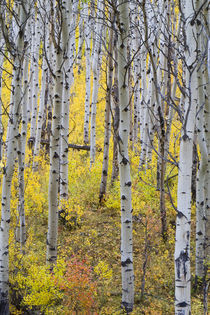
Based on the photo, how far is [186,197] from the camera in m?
3.37

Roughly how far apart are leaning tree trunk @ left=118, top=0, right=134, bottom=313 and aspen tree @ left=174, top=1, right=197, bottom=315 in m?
1.18

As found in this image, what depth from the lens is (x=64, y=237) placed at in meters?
7.66

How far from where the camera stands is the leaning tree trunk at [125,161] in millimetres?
4488

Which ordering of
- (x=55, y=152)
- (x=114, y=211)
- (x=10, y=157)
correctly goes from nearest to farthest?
(x=10, y=157), (x=55, y=152), (x=114, y=211)

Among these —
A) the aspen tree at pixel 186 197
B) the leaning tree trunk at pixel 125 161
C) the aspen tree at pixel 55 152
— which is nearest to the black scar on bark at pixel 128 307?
the leaning tree trunk at pixel 125 161

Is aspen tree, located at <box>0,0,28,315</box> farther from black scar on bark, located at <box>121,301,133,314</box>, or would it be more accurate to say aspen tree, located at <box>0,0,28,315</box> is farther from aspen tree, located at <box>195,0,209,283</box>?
aspen tree, located at <box>195,0,209,283</box>

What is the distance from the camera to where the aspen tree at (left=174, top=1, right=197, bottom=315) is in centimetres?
329

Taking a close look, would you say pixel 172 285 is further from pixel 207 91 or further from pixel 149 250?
pixel 207 91

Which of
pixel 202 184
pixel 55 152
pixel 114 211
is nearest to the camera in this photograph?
pixel 55 152

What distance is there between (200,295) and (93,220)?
3.47 meters

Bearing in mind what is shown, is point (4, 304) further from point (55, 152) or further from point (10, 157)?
point (55, 152)

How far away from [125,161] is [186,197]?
5.04ft

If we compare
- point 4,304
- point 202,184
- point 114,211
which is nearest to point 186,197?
point 202,184

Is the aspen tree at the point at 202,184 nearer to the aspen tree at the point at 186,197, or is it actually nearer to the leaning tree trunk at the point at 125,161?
the leaning tree trunk at the point at 125,161
